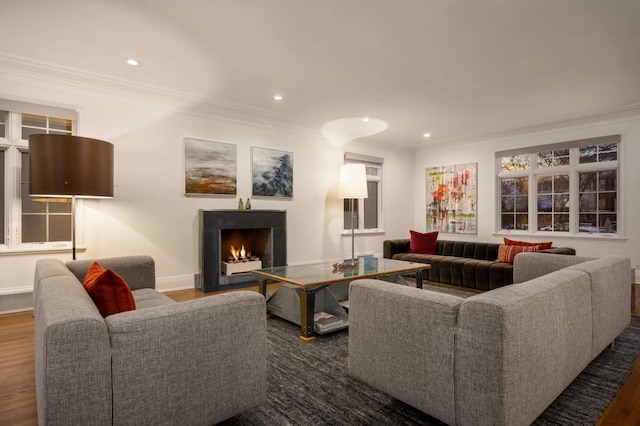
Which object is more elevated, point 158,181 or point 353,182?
point 353,182

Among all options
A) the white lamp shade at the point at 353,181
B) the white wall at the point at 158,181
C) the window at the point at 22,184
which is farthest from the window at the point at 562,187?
the window at the point at 22,184

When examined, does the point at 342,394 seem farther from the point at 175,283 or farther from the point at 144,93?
the point at 144,93

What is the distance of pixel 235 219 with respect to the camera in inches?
190

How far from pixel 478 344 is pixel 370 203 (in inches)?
224

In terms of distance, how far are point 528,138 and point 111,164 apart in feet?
19.7

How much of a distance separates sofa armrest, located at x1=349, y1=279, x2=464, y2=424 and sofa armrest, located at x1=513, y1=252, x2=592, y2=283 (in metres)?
1.77

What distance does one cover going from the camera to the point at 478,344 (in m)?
1.32

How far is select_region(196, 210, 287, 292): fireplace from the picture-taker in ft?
15.0

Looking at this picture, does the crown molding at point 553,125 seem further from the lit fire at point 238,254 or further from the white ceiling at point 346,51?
the lit fire at point 238,254

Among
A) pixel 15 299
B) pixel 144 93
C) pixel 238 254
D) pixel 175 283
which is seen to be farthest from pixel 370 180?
pixel 15 299

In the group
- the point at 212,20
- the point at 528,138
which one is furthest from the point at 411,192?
the point at 212,20

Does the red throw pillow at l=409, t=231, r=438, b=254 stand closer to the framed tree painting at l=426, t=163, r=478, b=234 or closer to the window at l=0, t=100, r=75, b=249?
the framed tree painting at l=426, t=163, r=478, b=234

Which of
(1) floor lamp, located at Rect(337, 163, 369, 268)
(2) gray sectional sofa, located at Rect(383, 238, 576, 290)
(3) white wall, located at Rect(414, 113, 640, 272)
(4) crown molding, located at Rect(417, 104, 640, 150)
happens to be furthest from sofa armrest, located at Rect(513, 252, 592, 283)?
(4) crown molding, located at Rect(417, 104, 640, 150)

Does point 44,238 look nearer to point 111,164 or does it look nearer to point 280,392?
point 111,164
